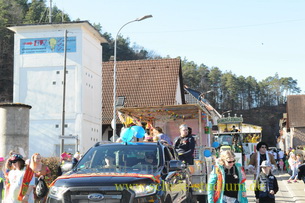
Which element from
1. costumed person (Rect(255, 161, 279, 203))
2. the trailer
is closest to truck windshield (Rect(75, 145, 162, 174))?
costumed person (Rect(255, 161, 279, 203))

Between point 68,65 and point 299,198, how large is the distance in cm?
2631

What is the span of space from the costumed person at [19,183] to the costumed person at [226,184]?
3209mm

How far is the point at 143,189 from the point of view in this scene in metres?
7.21

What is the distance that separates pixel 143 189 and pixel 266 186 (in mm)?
2813

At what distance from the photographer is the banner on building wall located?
38219 mm

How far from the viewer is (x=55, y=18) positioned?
70062 millimetres

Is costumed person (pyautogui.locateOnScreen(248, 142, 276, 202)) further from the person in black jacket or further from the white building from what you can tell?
the white building

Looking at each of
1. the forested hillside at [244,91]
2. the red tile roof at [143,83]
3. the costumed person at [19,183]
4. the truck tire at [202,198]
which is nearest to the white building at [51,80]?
the red tile roof at [143,83]

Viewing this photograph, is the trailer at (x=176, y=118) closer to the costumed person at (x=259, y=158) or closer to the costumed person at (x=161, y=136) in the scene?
the costumed person at (x=161, y=136)

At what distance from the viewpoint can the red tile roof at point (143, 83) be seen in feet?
152

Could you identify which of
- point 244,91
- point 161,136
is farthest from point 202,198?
point 244,91

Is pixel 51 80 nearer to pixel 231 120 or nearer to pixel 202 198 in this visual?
pixel 231 120

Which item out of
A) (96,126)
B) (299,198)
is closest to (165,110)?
(299,198)

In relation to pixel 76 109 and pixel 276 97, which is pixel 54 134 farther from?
pixel 276 97
